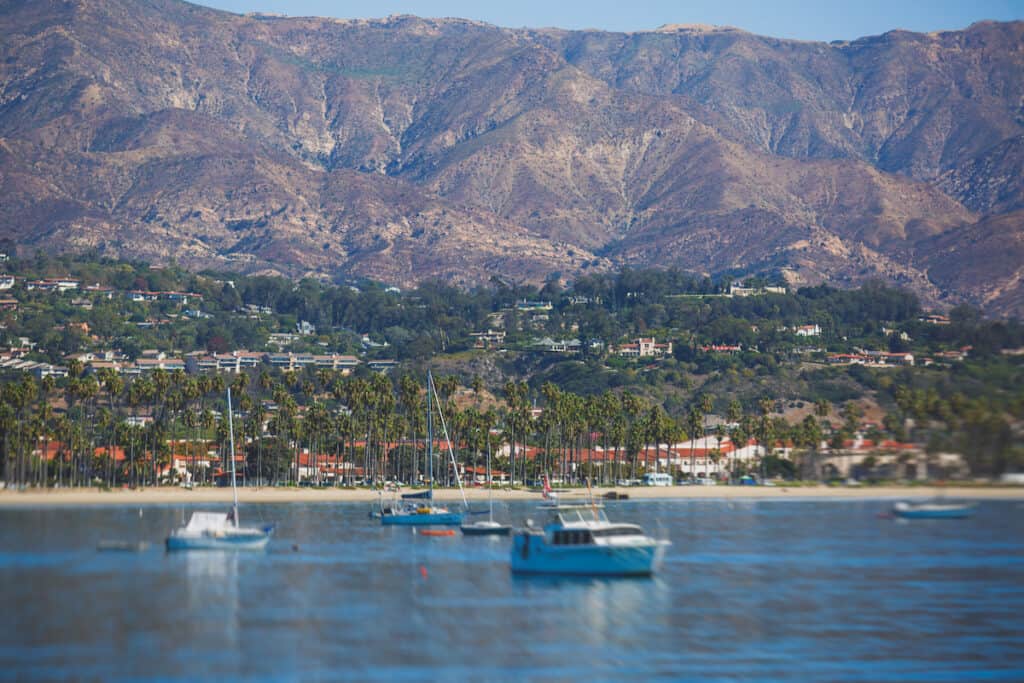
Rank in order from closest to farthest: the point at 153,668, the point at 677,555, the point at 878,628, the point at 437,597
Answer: the point at 153,668, the point at 878,628, the point at 437,597, the point at 677,555

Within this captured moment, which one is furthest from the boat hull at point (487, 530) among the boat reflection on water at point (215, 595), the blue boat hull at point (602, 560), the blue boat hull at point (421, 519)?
the blue boat hull at point (602, 560)

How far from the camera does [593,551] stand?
7788 centimetres

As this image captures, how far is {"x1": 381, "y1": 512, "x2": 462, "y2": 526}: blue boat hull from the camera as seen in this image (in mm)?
121062

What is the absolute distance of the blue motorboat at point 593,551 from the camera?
255ft

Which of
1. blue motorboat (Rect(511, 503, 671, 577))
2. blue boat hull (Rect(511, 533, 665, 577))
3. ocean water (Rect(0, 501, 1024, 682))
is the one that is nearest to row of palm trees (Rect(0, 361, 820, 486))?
ocean water (Rect(0, 501, 1024, 682))

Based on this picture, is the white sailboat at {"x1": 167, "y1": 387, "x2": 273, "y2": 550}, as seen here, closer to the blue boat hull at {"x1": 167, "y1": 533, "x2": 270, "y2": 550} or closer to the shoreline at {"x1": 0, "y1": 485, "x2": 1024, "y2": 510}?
the blue boat hull at {"x1": 167, "y1": 533, "x2": 270, "y2": 550}

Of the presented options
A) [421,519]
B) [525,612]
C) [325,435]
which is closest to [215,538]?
[421,519]

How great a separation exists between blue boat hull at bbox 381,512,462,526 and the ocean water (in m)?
21.7

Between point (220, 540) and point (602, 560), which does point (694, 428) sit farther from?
point (602, 560)

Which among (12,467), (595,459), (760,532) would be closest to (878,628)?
(760,532)

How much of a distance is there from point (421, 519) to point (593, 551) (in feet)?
149

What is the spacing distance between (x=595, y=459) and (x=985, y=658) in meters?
142

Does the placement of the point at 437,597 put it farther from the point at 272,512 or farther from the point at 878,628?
the point at 272,512

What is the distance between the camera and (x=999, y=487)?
2028cm
